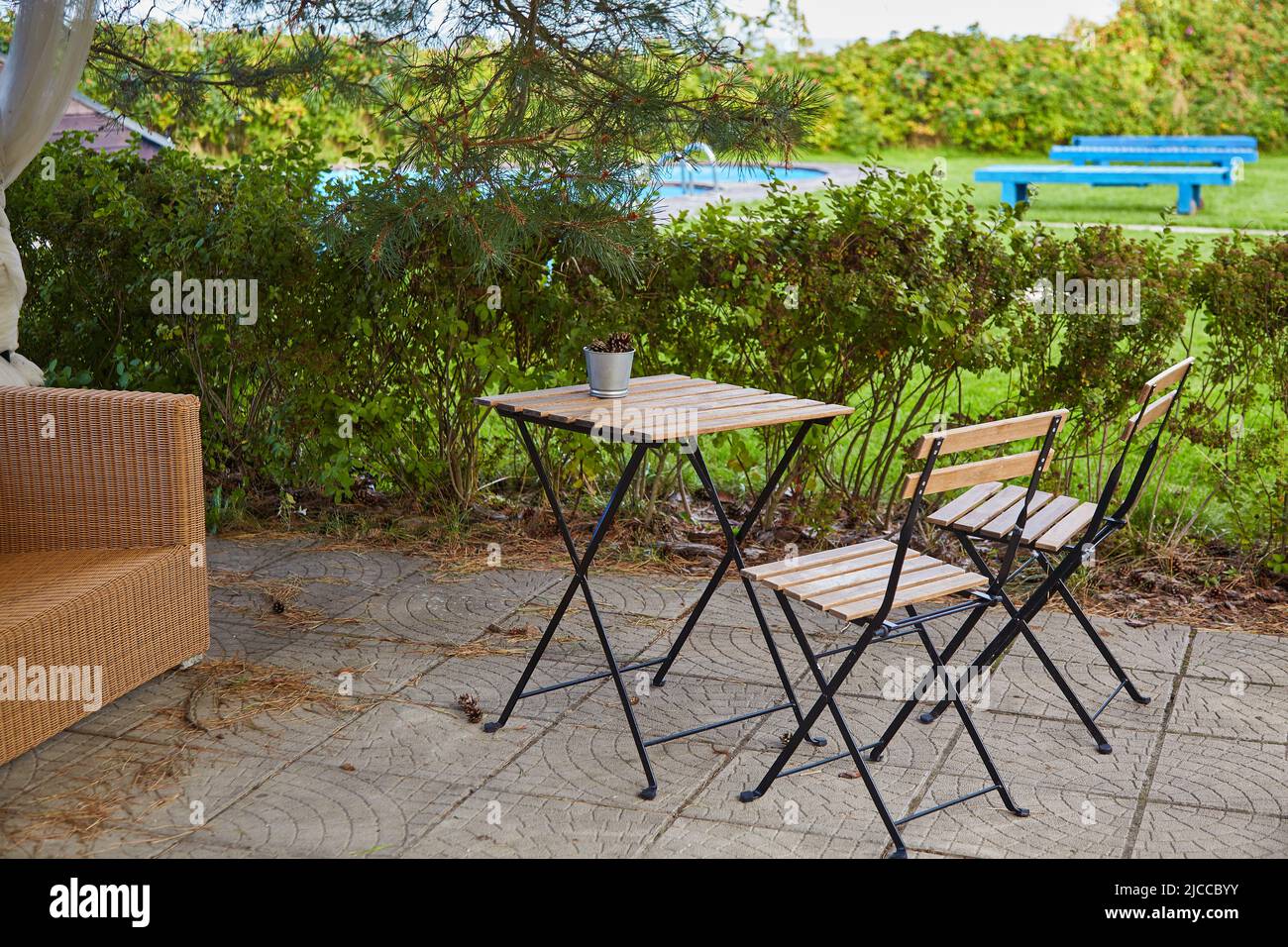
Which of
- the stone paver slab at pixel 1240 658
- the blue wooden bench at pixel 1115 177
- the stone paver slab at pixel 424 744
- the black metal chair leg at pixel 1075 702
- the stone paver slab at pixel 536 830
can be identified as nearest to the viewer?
the stone paver slab at pixel 536 830

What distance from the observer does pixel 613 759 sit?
3314 millimetres

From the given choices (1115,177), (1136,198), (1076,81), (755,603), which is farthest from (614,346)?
(1076,81)

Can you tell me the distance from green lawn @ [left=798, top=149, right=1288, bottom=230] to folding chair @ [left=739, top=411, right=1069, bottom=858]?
8.58 meters

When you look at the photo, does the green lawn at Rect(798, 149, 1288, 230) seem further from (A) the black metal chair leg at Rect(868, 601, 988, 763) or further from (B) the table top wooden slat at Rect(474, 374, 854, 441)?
(A) the black metal chair leg at Rect(868, 601, 988, 763)

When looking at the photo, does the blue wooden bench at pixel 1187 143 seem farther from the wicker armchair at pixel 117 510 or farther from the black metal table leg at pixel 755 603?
the wicker armchair at pixel 117 510

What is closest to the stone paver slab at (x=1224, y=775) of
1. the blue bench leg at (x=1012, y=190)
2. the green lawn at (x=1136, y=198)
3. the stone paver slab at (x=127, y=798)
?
the stone paver slab at (x=127, y=798)

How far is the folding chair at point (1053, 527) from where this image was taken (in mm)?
3279

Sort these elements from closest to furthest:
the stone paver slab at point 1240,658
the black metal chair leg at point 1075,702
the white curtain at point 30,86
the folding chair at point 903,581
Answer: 1. the folding chair at point 903,581
2. the black metal chair leg at point 1075,702
3. the stone paver slab at point 1240,658
4. the white curtain at point 30,86

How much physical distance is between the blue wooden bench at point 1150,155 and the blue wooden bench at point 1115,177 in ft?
4.48

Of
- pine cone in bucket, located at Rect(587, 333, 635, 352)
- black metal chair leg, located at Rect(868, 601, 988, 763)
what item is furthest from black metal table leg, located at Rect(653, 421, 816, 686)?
black metal chair leg, located at Rect(868, 601, 988, 763)

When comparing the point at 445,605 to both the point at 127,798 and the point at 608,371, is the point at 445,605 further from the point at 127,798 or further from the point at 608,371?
the point at 127,798

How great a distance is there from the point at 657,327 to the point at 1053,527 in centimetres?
181

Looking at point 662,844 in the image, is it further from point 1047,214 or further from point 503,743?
point 1047,214
